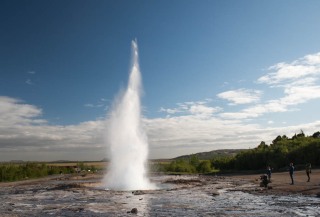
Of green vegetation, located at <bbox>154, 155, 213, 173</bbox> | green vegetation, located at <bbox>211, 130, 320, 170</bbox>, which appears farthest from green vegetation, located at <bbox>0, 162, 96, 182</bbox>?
green vegetation, located at <bbox>211, 130, 320, 170</bbox>

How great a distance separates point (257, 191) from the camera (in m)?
35.8

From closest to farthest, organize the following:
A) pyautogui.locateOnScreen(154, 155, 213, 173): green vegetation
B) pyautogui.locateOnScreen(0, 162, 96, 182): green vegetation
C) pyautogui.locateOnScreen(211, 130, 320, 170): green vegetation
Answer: pyautogui.locateOnScreen(211, 130, 320, 170): green vegetation < pyautogui.locateOnScreen(0, 162, 96, 182): green vegetation < pyautogui.locateOnScreen(154, 155, 213, 173): green vegetation

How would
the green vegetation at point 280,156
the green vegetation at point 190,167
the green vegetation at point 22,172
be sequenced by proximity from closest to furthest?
the green vegetation at point 280,156 → the green vegetation at point 22,172 → the green vegetation at point 190,167

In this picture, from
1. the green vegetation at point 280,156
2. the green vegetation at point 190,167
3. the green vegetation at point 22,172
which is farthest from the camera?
the green vegetation at point 190,167

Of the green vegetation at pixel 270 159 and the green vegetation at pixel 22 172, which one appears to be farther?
the green vegetation at pixel 22 172

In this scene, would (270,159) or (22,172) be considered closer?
(270,159)

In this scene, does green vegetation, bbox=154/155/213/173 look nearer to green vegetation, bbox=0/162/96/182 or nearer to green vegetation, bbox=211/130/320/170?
green vegetation, bbox=211/130/320/170

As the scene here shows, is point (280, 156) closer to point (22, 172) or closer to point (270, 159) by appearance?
point (270, 159)

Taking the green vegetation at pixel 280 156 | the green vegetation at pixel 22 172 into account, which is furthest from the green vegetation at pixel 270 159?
the green vegetation at pixel 22 172

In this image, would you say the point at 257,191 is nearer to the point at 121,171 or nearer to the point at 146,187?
the point at 146,187

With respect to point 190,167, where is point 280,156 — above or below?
above

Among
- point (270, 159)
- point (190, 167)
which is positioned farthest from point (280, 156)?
point (190, 167)

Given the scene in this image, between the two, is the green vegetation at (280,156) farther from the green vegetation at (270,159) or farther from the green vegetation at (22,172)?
the green vegetation at (22,172)

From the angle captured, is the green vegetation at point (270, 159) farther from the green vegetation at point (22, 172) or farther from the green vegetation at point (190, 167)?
the green vegetation at point (22, 172)
